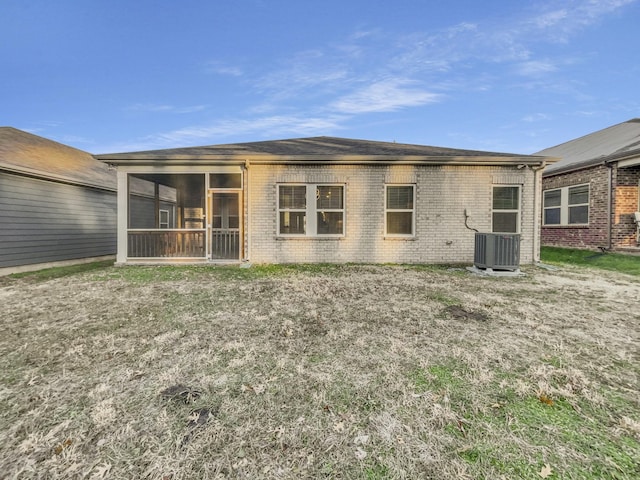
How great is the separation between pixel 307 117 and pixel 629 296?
20023mm

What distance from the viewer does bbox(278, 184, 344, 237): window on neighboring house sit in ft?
28.7

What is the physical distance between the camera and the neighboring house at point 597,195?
9734mm

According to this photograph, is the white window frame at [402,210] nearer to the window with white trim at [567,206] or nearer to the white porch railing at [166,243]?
the white porch railing at [166,243]

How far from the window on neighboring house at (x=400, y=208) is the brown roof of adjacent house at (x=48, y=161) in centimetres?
1024

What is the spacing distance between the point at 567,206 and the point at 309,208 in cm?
1104

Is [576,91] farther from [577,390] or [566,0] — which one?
[577,390]

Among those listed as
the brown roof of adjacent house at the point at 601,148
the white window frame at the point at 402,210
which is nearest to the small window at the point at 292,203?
the white window frame at the point at 402,210

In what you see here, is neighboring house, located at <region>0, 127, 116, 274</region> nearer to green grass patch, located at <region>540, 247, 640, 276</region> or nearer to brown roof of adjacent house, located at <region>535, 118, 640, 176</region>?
green grass patch, located at <region>540, 247, 640, 276</region>

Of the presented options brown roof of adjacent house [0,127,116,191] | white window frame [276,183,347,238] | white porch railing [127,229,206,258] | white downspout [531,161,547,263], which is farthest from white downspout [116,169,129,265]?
white downspout [531,161,547,263]

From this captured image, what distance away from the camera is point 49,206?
28.7 ft

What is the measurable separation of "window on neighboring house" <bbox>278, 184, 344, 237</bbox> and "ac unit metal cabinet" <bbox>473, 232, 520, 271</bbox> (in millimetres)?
3973

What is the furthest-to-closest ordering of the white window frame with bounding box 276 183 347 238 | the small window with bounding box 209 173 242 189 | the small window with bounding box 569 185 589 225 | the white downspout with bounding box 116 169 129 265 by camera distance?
1. the small window with bounding box 569 185 589 225
2. the small window with bounding box 209 173 242 189
3. the white window frame with bounding box 276 183 347 238
4. the white downspout with bounding box 116 169 129 265

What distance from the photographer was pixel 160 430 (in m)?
1.79

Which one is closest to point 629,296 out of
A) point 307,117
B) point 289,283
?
point 289,283
